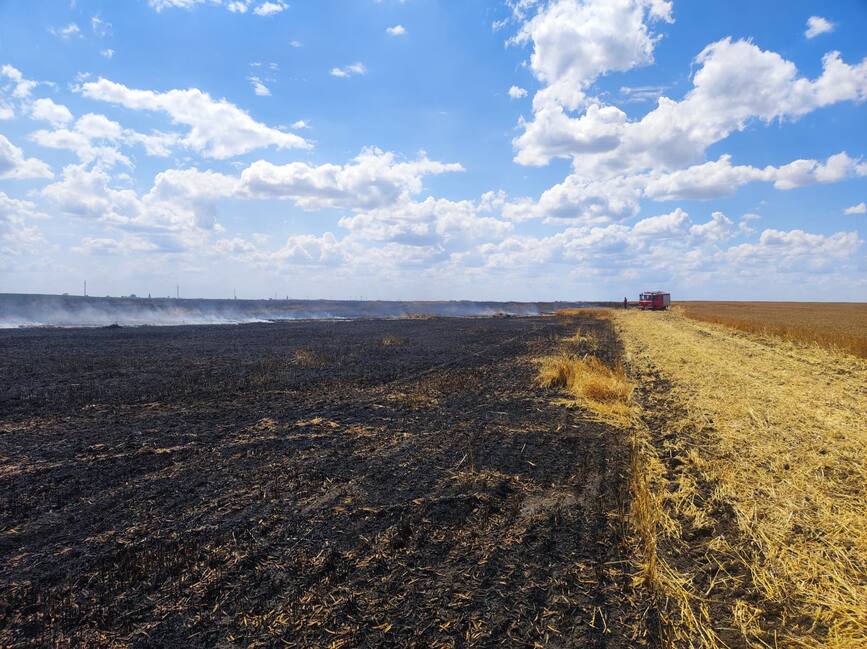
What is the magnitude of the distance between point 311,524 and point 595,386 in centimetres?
753

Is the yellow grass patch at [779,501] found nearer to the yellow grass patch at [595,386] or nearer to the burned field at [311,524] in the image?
the burned field at [311,524]

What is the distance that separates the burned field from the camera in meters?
3.06

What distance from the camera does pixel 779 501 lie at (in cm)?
482

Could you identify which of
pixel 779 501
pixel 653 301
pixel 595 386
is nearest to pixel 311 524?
pixel 779 501

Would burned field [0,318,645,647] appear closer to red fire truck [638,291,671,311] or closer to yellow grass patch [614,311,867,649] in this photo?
yellow grass patch [614,311,867,649]

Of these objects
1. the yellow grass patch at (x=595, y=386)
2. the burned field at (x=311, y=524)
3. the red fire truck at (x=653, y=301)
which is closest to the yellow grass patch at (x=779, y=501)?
the burned field at (x=311, y=524)

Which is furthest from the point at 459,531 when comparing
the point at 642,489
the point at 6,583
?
the point at 6,583

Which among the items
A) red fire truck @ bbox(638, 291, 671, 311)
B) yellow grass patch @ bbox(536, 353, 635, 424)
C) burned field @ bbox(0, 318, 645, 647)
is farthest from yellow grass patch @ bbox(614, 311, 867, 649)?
red fire truck @ bbox(638, 291, 671, 311)

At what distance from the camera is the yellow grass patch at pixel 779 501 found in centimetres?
316

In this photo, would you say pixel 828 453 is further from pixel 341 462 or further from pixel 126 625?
pixel 126 625

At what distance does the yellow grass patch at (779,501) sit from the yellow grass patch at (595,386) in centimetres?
101

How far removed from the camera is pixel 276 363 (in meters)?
15.8

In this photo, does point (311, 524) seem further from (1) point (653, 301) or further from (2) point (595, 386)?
(1) point (653, 301)

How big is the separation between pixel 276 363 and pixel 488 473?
11493 millimetres
